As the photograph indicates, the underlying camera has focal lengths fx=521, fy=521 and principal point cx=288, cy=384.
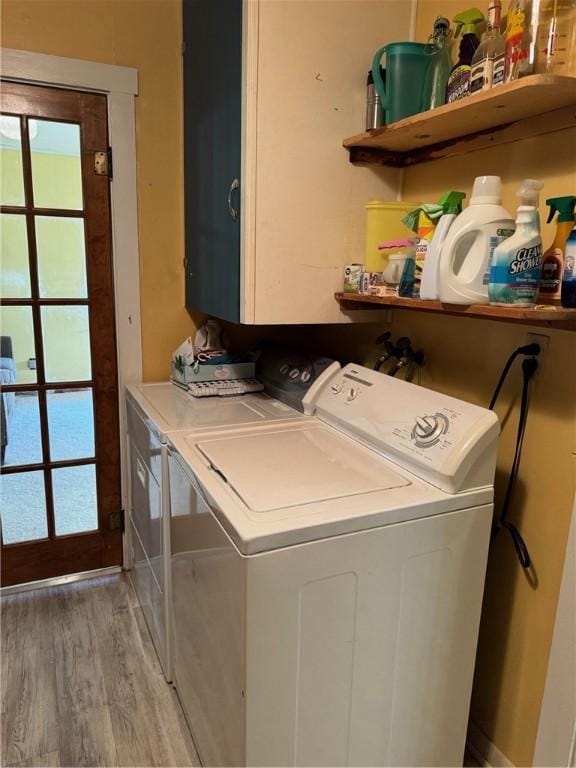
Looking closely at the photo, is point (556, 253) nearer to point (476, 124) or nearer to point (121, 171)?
point (476, 124)

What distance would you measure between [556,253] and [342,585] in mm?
880

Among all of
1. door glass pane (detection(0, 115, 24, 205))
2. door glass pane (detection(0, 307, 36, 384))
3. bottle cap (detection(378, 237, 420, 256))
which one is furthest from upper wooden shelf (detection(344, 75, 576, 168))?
door glass pane (detection(0, 307, 36, 384))

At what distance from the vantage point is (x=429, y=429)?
4.20 feet

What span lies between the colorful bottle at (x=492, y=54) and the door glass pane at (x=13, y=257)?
5.54 feet

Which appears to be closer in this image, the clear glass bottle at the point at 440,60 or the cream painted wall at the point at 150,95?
the clear glass bottle at the point at 440,60

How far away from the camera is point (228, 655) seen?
3.69ft

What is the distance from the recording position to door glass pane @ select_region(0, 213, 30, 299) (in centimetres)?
201

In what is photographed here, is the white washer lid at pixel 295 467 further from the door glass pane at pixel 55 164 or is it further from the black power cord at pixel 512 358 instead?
the door glass pane at pixel 55 164

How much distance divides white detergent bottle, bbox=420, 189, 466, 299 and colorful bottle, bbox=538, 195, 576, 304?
0.21 meters

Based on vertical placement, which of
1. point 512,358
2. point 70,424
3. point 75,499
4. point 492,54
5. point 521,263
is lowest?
point 75,499

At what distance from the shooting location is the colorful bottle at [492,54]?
1.16m

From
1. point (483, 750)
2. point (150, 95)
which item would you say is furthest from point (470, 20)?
point (483, 750)

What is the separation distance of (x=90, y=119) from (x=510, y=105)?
1587 mm

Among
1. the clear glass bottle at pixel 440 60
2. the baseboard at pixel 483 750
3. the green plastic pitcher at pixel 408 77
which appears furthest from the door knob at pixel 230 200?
the baseboard at pixel 483 750
